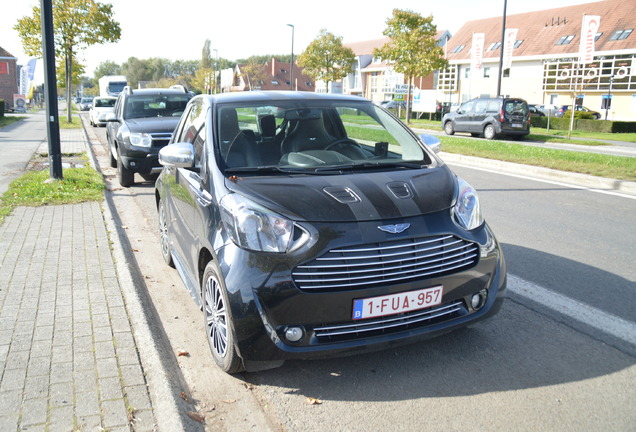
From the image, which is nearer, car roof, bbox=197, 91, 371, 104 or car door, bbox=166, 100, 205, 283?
car door, bbox=166, 100, 205, 283

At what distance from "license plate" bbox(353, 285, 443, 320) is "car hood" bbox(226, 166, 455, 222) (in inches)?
17.5

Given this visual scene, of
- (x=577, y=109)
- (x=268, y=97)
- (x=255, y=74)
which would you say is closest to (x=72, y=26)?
(x=268, y=97)

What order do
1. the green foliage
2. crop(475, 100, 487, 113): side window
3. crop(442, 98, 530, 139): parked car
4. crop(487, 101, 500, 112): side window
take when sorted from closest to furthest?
the green foliage → crop(442, 98, 530, 139): parked car → crop(487, 101, 500, 112): side window → crop(475, 100, 487, 113): side window

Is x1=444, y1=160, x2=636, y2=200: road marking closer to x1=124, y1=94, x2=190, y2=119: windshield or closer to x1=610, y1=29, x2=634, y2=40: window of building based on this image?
x1=124, y1=94, x2=190, y2=119: windshield

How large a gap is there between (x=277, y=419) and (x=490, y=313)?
4.83ft

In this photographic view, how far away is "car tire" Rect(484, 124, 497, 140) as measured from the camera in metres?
23.7

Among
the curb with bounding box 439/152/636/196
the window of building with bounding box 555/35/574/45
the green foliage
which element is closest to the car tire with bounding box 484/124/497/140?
the curb with bounding box 439/152/636/196

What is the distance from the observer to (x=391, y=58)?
35406 mm

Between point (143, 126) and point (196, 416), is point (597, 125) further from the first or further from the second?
point (196, 416)

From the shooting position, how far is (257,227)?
3.15m

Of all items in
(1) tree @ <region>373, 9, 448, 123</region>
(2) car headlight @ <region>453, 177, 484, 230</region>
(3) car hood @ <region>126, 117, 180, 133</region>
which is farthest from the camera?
(1) tree @ <region>373, 9, 448, 123</region>

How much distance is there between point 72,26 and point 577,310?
30.0 m

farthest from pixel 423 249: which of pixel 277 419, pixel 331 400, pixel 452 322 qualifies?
pixel 277 419

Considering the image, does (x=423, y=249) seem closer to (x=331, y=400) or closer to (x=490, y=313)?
(x=490, y=313)
